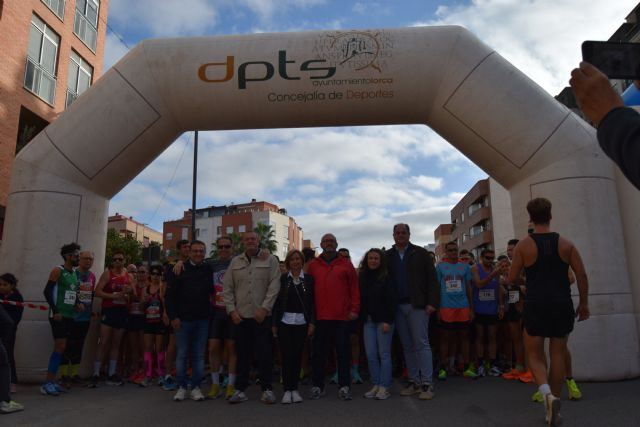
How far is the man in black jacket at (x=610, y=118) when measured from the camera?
3.83ft

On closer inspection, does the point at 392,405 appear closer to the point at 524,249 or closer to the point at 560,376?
the point at 560,376

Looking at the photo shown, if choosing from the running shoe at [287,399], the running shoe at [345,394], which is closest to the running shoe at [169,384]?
the running shoe at [287,399]

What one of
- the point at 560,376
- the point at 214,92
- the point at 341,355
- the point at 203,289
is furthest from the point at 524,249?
the point at 214,92

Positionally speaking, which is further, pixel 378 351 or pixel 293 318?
pixel 378 351

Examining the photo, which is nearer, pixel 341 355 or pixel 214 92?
pixel 341 355

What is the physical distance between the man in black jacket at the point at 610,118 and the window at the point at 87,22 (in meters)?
17.2

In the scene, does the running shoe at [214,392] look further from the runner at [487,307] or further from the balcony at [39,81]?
the balcony at [39,81]

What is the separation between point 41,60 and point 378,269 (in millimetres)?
12195

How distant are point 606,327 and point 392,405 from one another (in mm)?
2934

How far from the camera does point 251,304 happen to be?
5.73 meters

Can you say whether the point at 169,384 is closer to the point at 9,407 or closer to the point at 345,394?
the point at 9,407

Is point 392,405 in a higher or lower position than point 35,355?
lower

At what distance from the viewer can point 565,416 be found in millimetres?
4426

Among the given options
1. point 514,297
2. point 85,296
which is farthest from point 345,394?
point 85,296
